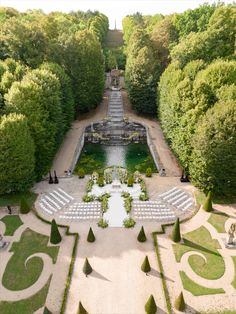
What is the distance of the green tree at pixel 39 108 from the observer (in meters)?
39.3

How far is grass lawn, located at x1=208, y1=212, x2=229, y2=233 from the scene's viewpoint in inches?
1278

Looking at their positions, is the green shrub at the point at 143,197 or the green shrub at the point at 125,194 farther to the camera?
the green shrub at the point at 125,194

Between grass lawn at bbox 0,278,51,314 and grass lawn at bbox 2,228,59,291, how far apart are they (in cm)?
148

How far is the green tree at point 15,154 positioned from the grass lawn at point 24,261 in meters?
6.71

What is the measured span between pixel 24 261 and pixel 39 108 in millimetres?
20653

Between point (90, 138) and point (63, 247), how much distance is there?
29.3 meters

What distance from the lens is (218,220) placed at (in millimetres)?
33594

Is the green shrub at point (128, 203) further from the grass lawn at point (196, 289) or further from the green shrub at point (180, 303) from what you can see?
the green shrub at point (180, 303)

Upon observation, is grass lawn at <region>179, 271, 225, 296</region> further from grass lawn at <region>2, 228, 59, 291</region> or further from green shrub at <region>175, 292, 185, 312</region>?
grass lawn at <region>2, 228, 59, 291</region>

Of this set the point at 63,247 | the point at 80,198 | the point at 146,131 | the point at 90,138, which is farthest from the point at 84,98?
the point at 63,247

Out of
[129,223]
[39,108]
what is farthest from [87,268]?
[39,108]

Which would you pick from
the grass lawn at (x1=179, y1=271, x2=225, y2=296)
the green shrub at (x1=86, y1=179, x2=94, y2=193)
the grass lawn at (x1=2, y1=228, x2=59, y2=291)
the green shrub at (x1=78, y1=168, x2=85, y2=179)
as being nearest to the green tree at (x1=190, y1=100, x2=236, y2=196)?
the grass lawn at (x1=179, y1=271, x2=225, y2=296)

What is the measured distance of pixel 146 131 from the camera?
56781 millimetres

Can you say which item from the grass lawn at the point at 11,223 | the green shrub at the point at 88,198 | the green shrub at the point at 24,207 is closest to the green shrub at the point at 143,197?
the green shrub at the point at 88,198
